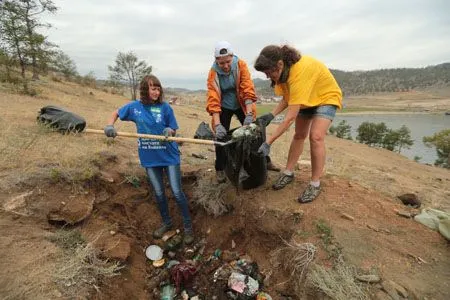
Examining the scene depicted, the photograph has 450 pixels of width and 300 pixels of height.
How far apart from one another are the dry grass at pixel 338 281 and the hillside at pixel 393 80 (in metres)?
79.6

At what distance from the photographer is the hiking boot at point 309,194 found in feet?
10.8

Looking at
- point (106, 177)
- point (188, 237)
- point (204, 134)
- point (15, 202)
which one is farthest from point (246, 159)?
point (15, 202)

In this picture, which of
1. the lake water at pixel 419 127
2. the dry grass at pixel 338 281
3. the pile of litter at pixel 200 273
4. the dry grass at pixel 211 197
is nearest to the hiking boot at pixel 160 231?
the pile of litter at pixel 200 273

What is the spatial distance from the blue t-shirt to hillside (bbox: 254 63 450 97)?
78749mm

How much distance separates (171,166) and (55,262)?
1404mm

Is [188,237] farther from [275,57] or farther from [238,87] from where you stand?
[275,57]

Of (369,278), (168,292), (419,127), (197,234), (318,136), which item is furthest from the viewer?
(419,127)

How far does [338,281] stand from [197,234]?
1.97 m

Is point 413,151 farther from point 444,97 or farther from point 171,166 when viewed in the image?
point 444,97

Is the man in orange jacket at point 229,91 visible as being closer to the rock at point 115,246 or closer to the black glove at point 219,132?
the black glove at point 219,132

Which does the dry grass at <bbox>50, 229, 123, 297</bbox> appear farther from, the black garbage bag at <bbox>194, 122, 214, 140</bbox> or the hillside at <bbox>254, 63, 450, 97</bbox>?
the hillside at <bbox>254, 63, 450, 97</bbox>

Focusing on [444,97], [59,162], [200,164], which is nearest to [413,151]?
[200,164]

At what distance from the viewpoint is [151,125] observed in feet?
10.9

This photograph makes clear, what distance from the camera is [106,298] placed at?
2.79 meters
